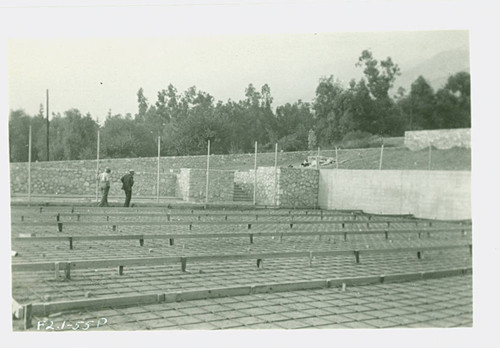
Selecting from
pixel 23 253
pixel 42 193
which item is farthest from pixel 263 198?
pixel 23 253

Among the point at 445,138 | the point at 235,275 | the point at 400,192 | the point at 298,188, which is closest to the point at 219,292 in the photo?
the point at 235,275

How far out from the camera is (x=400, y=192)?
63.6 feet

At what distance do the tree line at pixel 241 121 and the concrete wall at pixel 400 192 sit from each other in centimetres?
170

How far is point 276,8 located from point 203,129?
848 inches

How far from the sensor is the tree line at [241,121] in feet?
49.0

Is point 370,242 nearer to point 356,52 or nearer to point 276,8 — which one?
point 356,52

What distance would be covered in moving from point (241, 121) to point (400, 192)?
10658 millimetres

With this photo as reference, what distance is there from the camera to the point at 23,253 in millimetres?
8250

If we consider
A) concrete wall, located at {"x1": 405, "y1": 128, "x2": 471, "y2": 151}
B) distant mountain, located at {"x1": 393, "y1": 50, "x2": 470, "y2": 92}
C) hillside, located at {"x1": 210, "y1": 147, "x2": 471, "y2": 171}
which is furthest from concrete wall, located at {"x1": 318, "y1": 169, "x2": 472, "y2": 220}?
distant mountain, located at {"x1": 393, "y1": 50, "x2": 470, "y2": 92}

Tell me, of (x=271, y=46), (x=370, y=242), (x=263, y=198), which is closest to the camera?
(x=271, y=46)

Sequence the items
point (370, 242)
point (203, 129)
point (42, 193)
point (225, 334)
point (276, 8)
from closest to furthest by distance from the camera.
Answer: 1. point (225, 334)
2. point (276, 8)
3. point (370, 242)
4. point (42, 193)
5. point (203, 129)

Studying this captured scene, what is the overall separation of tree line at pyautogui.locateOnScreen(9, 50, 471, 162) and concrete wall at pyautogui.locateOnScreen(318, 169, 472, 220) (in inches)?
66.9

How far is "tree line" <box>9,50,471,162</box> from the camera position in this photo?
49.0ft

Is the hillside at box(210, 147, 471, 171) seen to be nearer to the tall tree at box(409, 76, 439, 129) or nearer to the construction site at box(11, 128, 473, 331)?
the construction site at box(11, 128, 473, 331)
